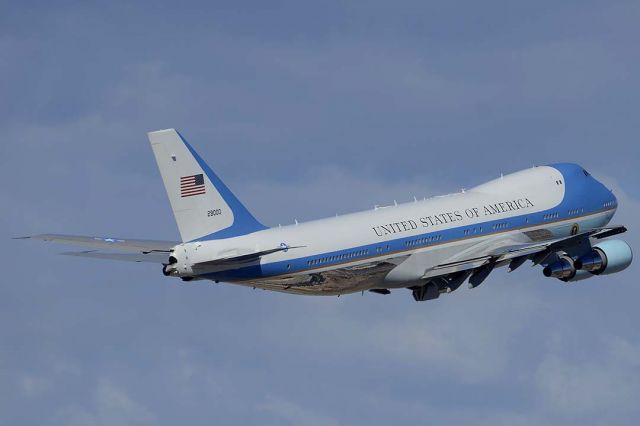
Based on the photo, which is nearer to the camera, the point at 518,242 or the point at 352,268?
the point at 352,268

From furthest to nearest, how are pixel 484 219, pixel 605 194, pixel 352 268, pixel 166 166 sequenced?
pixel 605 194, pixel 484 219, pixel 352 268, pixel 166 166

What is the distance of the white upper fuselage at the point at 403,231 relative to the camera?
260 feet

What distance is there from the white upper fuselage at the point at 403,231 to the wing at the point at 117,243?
289cm

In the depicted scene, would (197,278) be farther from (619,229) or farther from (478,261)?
(619,229)

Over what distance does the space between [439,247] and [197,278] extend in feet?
45.3

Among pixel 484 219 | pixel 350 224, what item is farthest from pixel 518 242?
pixel 350 224

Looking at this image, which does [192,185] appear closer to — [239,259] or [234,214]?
[234,214]

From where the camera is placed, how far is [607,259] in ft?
291

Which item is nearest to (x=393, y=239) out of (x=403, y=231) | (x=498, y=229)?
(x=403, y=231)

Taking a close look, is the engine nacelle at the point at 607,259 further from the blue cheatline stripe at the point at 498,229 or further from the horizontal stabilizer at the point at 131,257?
the horizontal stabilizer at the point at 131,257

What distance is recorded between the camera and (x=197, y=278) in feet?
257

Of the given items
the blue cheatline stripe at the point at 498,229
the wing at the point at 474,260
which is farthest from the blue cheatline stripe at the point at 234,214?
the wing at the point at 474,260

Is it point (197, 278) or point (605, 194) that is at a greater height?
point (605, 194)

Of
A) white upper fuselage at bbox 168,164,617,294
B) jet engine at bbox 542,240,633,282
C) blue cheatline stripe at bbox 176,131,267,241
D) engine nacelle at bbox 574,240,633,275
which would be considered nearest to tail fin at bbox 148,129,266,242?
blue cheatline stripe at bbox 176,131,267,241
